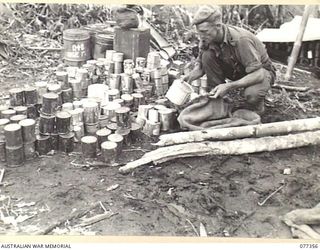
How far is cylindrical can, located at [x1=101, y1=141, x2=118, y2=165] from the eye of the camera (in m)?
1.58

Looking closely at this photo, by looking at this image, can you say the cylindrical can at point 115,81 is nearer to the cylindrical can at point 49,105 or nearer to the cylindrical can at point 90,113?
the cylindrical can at point 90,113

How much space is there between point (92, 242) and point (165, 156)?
1.31ft

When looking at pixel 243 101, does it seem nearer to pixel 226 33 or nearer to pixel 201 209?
pixel 226 33

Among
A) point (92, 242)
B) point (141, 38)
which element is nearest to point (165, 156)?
point (92, 242)

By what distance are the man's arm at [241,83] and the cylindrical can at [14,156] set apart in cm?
73

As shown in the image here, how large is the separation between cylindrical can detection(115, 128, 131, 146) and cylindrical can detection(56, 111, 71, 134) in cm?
18

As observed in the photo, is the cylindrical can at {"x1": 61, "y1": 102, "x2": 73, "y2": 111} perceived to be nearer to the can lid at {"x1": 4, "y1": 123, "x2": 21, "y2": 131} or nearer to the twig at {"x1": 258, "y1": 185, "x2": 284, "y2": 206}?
the can lid at {"x1": 4, "y1": 123, "x2": 21, "y2": 131}

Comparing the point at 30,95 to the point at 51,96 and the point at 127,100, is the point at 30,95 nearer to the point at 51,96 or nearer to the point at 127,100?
the point at 51,96

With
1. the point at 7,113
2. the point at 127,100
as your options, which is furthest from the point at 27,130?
the point at 127,100

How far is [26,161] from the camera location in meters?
1.59

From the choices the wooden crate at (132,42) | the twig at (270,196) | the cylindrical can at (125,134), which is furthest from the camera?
the wooden crate at (132,42)

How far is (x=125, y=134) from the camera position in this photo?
1.70 meters

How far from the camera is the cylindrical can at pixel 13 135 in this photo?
1.52m

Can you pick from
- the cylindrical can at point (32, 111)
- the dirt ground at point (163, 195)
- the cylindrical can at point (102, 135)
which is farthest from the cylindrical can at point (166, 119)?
the cylindrical can at point (32, 111)
